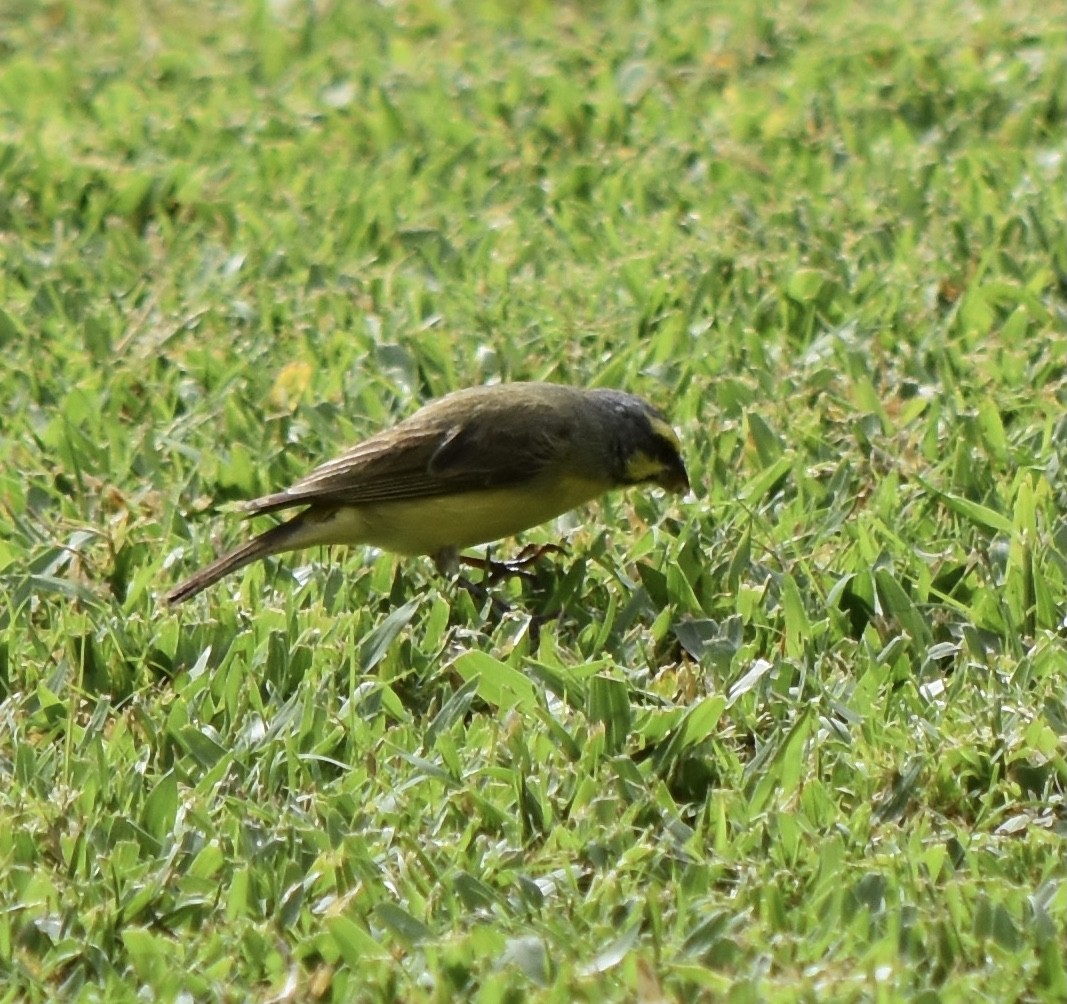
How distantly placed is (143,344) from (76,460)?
3.11 feet

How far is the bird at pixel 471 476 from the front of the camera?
601 cm

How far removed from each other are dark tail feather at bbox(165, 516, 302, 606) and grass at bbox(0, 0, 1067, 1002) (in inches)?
3.4

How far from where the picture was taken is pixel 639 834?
15.4 feet

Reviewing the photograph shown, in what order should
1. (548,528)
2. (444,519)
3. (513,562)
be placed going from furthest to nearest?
(548,528) < (513,562) < (444,519)

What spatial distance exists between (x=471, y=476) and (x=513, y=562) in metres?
0.34

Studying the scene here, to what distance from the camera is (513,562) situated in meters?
6.31

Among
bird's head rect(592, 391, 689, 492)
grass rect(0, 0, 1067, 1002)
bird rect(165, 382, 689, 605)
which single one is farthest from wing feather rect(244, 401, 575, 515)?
grass rect(0, 0, 1067, 1002)

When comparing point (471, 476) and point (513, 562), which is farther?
point (513, 562)

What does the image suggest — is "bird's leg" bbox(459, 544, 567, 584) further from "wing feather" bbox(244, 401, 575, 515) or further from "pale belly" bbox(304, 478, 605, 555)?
"wing feather" bbox(244, 401, 575, 515)

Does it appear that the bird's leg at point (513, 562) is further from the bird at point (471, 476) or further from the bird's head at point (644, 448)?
the bird's head at point (644, 448)

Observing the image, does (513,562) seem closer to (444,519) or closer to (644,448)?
(444,519)

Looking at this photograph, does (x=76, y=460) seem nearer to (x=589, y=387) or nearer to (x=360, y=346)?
(x=360, y=346)

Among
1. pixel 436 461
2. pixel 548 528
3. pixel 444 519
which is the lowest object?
pixel 548 528

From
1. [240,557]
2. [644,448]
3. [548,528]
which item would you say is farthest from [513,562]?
[240,557]
